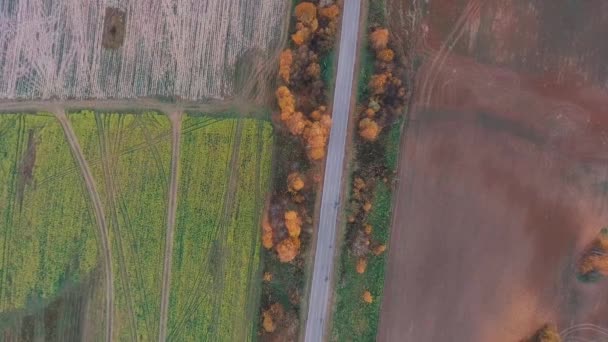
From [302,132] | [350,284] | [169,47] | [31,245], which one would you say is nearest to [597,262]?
[350,284]

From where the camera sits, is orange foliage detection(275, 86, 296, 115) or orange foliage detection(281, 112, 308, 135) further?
orange foliage detection(275, 86, 296, 115)

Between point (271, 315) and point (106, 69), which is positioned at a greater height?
point (106, 69)

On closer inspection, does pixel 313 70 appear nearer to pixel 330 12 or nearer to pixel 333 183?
pixel 330 12

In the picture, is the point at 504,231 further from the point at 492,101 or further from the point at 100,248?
the point at 100,248

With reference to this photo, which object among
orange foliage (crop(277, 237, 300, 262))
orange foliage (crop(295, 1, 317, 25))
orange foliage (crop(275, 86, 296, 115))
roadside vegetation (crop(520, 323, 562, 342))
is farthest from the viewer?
orange foliage (crop(295, 1, 317, 25))

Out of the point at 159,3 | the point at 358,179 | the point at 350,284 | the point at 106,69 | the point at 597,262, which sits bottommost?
the point at 350,284

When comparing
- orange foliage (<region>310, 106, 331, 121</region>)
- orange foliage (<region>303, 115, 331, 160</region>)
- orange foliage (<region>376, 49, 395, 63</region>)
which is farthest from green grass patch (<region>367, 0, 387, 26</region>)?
orange foliage (<region>303, 115, 331, 160</region>)

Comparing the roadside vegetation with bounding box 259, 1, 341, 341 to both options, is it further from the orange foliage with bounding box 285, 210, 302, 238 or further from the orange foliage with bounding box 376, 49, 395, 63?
the orange foliage with bounding box 376, 49, 395, 63
